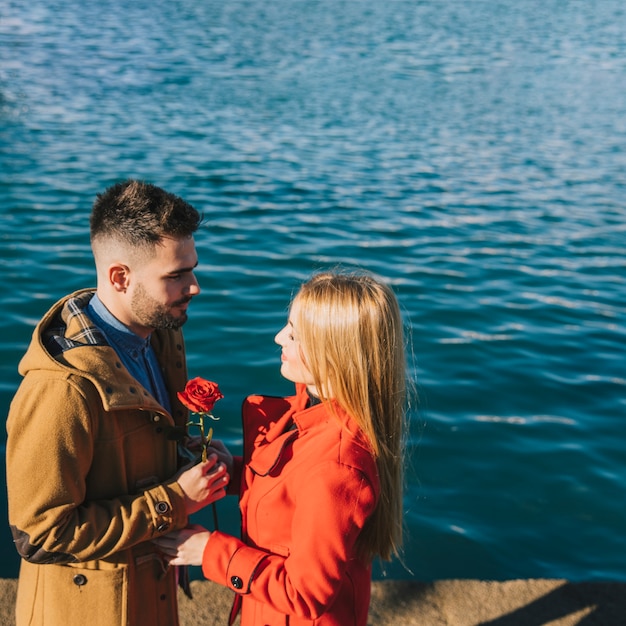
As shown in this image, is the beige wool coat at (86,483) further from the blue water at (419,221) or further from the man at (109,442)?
the blue water at (419,221)

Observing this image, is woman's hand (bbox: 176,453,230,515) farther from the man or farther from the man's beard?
the man's beard

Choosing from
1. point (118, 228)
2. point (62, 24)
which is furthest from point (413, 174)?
point (62, 24)

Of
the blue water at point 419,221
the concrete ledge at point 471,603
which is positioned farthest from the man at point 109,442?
the blue water at point 419,221

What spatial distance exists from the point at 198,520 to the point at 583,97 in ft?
52.9

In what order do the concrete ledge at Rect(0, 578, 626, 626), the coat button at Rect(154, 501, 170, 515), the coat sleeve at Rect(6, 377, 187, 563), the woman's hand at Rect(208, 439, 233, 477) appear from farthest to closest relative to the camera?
the concrete ledge at Rect(0, 578, 626, 626) → the woman's hand at Rect(208, 439, 233, 477) → the coat button at Rect(154, 501, 170, 515) → the coat sleeve at Rect(6, 377, 187, 563)

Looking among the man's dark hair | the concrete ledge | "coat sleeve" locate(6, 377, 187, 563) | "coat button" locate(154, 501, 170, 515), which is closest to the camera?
"coat sleeve" locate(6, 377, 187, 563)

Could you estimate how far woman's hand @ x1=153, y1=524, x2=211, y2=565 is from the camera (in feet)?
8.30

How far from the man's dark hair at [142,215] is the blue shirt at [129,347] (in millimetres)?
239

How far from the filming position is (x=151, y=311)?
2.57 m

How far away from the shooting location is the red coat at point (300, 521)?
2324 millimetres

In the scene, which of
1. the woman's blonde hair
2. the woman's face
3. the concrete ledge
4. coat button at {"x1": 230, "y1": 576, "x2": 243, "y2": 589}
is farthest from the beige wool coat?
the concrete ledge

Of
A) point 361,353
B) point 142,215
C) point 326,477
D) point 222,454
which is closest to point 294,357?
point 361,353

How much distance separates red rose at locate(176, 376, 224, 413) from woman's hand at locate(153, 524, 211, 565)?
15.3 inches

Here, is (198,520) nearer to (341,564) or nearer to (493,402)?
(493,402)
